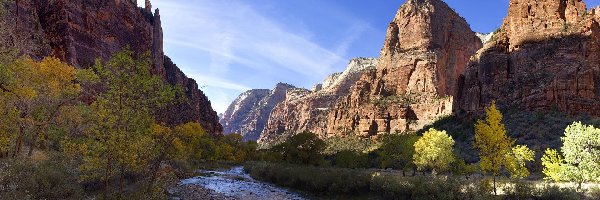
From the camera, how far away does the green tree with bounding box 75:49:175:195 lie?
668 inches

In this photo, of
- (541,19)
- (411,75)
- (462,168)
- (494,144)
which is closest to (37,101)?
(494,144)

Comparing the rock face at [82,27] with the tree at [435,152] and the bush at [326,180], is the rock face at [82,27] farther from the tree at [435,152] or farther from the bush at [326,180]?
the tree at [435,152]

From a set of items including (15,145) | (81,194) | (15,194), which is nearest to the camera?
(15,194)

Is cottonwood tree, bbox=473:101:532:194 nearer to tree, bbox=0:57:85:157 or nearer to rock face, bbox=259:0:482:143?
tree, bbox=0:57:85:157

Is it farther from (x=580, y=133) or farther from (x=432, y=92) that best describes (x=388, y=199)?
(x=432, y=92)

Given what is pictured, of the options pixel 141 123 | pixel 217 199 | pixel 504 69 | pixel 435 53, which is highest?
pixel 435 53

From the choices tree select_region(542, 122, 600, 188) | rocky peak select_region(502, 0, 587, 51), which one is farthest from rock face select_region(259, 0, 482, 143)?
tree select_region(542, 122, 600, 188)

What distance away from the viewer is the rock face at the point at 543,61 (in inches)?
2771

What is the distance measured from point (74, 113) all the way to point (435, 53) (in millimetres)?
139788

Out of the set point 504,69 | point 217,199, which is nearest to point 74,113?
point 217,199

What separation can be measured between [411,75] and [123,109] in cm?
13840

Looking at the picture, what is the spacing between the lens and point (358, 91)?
156 m

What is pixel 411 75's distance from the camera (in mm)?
145125

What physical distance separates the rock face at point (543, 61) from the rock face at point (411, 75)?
34.5 meters
